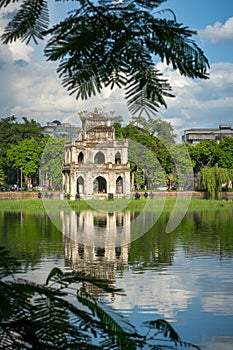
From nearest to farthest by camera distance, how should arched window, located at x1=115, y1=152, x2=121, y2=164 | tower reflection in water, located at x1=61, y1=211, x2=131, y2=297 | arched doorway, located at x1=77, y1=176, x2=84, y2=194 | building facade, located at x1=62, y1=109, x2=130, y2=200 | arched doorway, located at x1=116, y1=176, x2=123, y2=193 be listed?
tower reflection in water, located at x1=61, y1=211, x2=131, y2=297
building facade, located at x1=62, y1=109, x2=130, y2=200
arched window, located at x1=115, y1=152, x2=121, y2=164
arched doorway, located at x1=77, y1=176, x2=84, y2=194
arched doorway, located at x1=116, y1=176, x2=123, y2=193

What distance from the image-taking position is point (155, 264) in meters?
12.0

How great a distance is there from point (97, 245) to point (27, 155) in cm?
3065

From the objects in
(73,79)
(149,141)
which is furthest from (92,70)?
(149,141)

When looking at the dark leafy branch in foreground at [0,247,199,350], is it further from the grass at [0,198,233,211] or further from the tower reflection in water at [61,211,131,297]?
the grass at [0,198,233,211]

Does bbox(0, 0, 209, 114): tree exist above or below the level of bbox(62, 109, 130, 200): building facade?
below

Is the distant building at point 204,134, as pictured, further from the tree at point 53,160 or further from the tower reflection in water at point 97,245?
the tower reflection in water at point 97,245

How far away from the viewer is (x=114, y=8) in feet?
4.76

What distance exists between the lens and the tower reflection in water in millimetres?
11680

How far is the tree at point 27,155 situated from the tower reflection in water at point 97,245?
2124 centimetres

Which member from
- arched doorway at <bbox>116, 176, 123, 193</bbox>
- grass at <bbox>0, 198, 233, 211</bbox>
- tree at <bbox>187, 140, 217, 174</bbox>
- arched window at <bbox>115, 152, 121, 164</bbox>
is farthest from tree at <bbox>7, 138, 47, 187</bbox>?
tree at <bbox>187, 140, 217, 174</bbox>

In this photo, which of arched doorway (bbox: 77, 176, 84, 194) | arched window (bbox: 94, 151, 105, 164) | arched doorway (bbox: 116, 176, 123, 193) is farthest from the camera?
arched window (bbox: 94, 151, 105, 164)

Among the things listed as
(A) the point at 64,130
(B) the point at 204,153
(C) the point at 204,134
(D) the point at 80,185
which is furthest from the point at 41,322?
(C) the point at 204,134

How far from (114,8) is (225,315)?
6814 millimetres

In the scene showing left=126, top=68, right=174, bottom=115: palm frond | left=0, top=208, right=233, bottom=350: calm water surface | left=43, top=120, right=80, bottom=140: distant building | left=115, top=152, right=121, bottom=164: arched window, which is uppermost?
left=43, top=120, right=80, bottom=140: distant building
